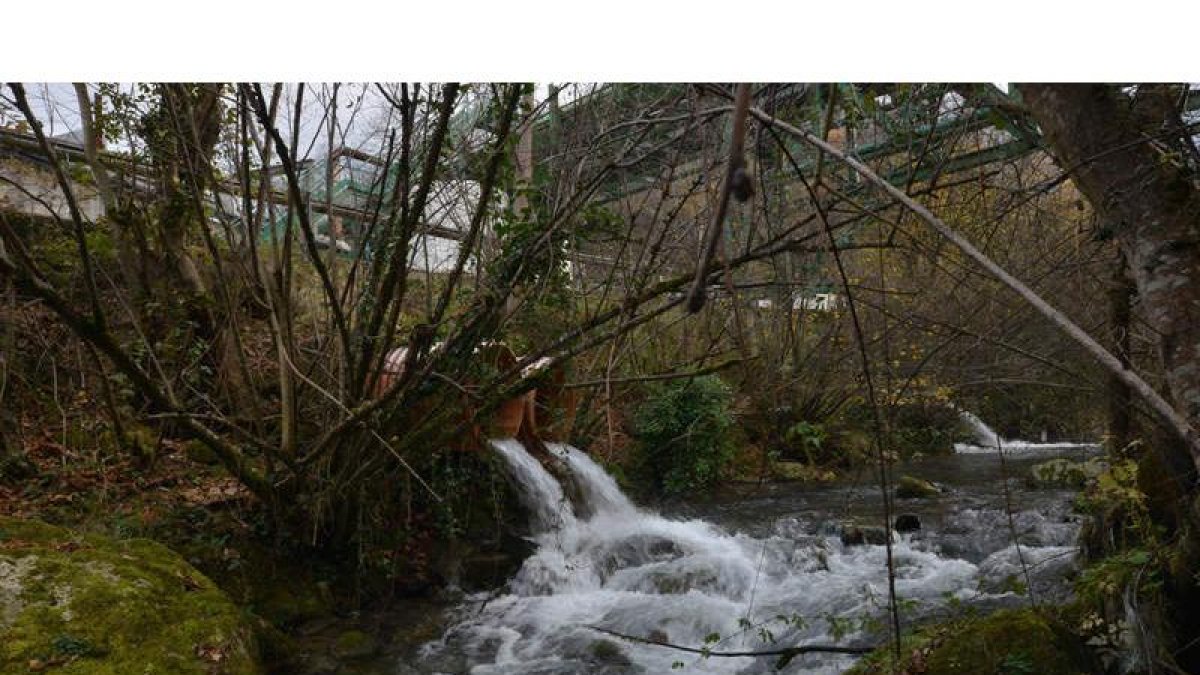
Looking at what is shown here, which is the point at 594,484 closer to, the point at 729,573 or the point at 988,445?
the point at 729,573

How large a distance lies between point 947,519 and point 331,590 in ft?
18.6

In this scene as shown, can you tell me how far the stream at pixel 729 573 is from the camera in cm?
437

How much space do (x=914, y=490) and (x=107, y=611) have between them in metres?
7.75

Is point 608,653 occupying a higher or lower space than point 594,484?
lower

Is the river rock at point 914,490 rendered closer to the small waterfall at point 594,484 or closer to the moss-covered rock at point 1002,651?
the small waterfall at point 594,484

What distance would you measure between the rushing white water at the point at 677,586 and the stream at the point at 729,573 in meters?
0.01

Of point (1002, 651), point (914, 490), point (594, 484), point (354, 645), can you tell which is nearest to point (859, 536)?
point (914, 490)

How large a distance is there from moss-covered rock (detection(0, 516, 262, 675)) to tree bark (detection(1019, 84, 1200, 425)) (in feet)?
12.4

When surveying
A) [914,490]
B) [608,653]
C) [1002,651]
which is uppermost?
[914,490]

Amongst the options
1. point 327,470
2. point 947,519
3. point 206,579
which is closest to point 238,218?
point 327,470

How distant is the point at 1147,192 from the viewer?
2.08m

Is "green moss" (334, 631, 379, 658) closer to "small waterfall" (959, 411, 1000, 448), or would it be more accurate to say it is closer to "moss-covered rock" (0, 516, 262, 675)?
"moss-covered rock" (0, 516, 262, 675)

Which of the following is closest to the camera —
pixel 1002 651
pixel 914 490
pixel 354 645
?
pixel 1002 651

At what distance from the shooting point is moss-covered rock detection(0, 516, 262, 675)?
118 inches
